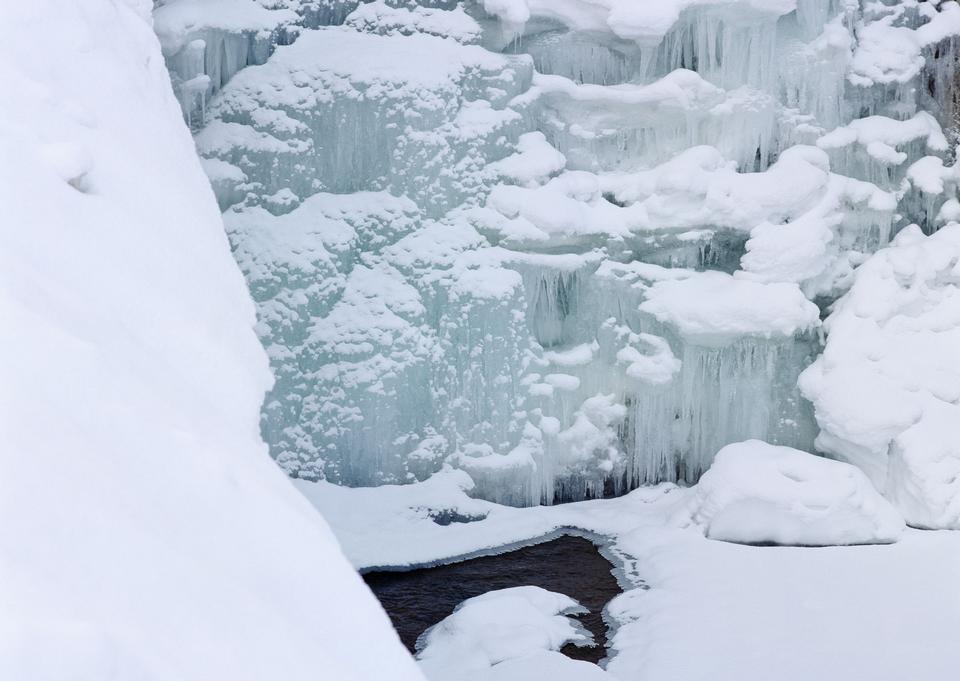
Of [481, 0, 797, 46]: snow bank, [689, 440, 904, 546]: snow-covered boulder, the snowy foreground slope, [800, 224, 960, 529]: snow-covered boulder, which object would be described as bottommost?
[689, 440, 904, 546]: snow-covered boulder

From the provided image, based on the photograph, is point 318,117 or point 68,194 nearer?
point 68,194

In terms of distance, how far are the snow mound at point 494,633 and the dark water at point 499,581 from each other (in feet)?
0.53

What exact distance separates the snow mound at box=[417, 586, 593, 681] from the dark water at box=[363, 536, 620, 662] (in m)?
0.16

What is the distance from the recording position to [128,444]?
1686mm

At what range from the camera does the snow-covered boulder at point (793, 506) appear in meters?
6.93

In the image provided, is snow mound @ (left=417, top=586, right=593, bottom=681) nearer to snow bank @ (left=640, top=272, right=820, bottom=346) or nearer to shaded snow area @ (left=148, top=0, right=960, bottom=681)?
shaded snow area @ (left=148, top=0, right=960, bottom=681)

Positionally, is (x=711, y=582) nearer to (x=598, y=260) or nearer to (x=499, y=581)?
(x=499, y=581)

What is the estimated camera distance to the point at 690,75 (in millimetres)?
7512

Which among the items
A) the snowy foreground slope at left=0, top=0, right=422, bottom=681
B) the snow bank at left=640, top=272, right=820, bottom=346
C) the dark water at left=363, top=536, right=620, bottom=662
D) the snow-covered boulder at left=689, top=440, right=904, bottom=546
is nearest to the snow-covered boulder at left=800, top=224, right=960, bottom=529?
the snow-covered boulder at left=689, top=440, right=904, bottom=546

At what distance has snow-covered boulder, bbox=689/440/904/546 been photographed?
273 inches

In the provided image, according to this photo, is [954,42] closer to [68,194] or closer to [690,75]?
[690,75]

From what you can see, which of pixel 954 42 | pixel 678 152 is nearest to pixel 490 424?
pixel 678 152

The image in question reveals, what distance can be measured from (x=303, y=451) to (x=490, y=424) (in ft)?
4.81

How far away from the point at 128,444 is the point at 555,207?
5.97 metres
